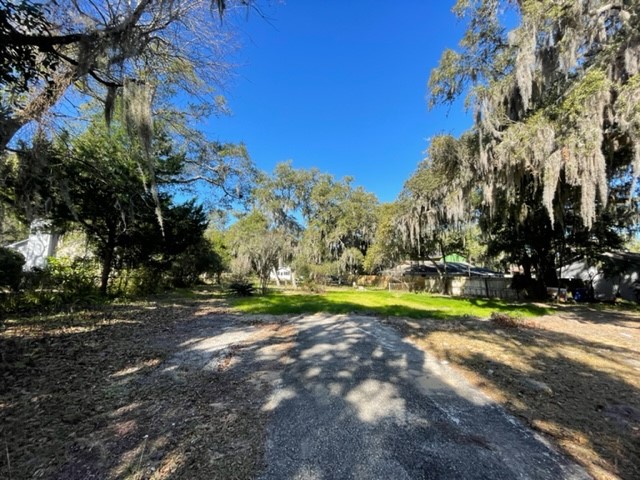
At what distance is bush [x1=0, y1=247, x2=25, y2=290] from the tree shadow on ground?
1074cm

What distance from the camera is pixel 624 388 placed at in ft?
11.3

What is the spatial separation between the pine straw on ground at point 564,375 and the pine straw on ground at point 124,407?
97.6 inches

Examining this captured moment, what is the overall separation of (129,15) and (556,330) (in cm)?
990

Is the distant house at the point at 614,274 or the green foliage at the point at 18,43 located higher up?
the green foliage at the point at 18,43

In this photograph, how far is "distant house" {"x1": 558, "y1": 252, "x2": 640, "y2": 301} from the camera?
47.7ft

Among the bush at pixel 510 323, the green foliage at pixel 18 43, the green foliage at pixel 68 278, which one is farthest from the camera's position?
the green foliage at pixel 68 278

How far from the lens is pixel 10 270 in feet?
27.7

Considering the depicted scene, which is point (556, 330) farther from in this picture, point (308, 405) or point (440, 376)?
point (308, 405)

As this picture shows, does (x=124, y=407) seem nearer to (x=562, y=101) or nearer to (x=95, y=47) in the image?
(x=95, y=47)

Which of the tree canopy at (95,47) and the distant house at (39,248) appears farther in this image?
the distant house at (39,248)

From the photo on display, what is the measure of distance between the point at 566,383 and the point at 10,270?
501 inches

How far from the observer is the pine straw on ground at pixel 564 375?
7.71ft

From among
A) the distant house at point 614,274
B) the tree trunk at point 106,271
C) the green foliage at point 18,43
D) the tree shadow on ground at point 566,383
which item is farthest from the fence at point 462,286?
the green foliage at point 18,43

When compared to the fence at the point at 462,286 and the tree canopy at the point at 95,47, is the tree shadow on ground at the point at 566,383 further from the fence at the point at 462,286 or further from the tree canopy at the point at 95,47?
the fence at the point at 462,286
